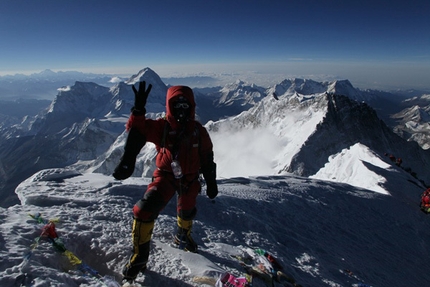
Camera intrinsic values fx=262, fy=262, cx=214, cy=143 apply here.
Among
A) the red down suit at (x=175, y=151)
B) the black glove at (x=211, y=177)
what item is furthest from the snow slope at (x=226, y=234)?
the black glove at (x=211, y=177)

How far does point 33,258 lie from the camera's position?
385 cm

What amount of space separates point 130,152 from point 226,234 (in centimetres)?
337

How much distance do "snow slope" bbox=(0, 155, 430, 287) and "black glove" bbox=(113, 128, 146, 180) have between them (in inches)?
53.4

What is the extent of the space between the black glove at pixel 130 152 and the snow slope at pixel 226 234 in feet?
4.45

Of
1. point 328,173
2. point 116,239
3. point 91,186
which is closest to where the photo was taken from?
point 116,239

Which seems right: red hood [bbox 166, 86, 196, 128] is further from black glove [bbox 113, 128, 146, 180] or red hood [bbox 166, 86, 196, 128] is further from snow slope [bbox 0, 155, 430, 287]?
snow slope [bbox 0, 155, 430, 287]

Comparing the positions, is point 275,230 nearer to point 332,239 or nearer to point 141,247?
point 332,239

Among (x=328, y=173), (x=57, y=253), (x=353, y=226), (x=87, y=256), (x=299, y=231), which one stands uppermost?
(x=57, y=253)

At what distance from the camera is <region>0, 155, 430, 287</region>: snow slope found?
424 cm

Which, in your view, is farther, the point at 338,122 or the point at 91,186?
the point at 338,122

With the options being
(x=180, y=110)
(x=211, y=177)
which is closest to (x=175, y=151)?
(x=180, y=110)

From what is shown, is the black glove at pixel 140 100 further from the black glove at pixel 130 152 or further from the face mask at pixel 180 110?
the face mask at pixel 180 110

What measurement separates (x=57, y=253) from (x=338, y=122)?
3342 inches

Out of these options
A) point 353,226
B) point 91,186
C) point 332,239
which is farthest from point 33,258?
point 353,226
